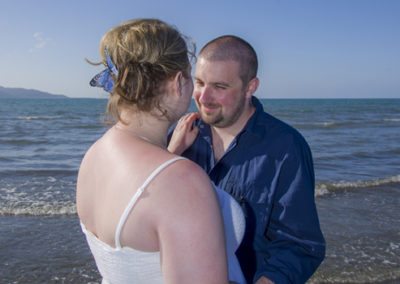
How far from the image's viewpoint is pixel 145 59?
1.52 m

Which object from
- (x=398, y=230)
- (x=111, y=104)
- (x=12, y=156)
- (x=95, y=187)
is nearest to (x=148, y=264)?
(x=95, y=187)

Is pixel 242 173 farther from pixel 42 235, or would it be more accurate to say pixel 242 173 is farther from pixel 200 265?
pixel 42 235

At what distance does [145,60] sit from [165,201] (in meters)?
0.51

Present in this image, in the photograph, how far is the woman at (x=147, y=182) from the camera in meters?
1.32

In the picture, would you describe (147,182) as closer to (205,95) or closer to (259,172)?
(259,172)

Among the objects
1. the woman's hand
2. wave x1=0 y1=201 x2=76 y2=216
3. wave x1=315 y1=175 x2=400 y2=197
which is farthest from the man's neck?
wave x1=315 y1=175 x2=400 y2=197

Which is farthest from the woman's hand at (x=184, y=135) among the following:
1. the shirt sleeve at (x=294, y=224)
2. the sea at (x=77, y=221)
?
the sea at (x=77, y=221)

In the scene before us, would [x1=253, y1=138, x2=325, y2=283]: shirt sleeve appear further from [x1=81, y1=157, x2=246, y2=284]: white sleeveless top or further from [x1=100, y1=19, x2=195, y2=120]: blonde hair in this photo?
[x1=100, y1=19, x2=195, y2=120]: blonde hair

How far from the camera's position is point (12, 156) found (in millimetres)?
14945

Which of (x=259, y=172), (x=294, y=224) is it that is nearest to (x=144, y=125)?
(x=259, y=172)

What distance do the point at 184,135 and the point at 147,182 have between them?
1.60 meters

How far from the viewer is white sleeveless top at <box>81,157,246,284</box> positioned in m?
1.42

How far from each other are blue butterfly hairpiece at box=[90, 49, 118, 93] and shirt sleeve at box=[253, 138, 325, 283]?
4.06 ft

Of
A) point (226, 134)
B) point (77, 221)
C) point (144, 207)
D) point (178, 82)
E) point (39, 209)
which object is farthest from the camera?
point (39, 209)
